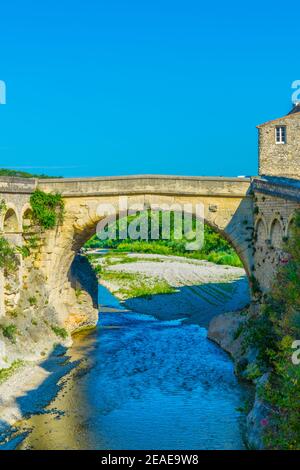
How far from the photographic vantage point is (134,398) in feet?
65.4

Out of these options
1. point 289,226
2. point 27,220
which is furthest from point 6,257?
point 289,226

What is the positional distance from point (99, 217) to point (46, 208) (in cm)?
253

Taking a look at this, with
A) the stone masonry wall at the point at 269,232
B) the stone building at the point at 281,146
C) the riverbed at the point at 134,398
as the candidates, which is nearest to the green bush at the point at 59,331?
the riverbed at the point at 134,398

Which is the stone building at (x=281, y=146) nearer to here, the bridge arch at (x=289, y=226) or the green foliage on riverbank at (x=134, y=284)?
the bridge arch at (x=289, y=226)

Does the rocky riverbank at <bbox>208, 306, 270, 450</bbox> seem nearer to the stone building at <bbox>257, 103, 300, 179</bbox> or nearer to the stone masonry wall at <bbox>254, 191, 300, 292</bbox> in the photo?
the stone masonry wall at <bbox>254, 191, 300, 292</bbox>

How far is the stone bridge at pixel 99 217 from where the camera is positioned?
80.3ft

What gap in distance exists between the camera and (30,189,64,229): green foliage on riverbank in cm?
2700

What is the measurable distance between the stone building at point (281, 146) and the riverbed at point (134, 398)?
955 cm

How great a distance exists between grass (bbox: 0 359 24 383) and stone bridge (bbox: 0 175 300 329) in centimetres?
283

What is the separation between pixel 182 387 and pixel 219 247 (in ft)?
156

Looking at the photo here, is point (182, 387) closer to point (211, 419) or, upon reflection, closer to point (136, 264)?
point (211, 419)

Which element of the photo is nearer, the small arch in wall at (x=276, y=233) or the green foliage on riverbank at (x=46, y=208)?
the small arch in wall at (x=276, y=233)

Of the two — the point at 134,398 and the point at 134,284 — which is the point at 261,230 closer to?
the point at 134,398

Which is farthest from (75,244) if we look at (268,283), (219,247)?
(219,247)
